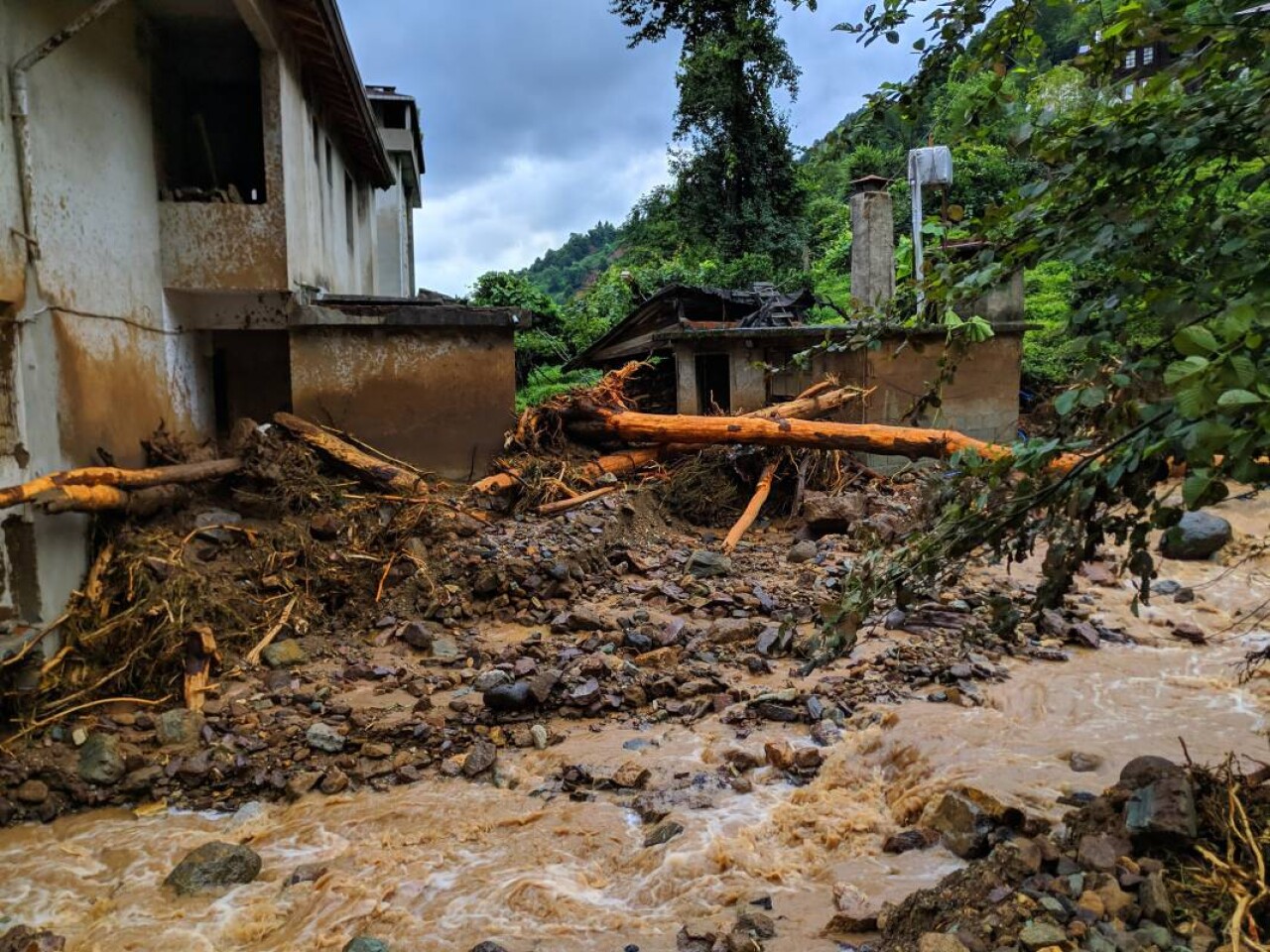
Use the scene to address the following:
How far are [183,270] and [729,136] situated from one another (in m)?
18.0

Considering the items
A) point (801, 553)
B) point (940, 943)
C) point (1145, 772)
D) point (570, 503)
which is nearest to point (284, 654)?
point (570, 503)

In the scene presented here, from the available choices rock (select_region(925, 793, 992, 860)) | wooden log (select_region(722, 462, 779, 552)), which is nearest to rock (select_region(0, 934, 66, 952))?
rock (select_region(925, 793, 992, 860))

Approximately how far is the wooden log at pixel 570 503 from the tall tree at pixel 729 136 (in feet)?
49.8

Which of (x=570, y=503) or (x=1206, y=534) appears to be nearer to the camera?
(x=570, y=503)

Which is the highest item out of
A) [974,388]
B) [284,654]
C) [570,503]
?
[974,388]

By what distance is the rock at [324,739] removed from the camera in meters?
5.31

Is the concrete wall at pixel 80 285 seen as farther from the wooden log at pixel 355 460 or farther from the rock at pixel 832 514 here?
the rock at pixel 832 514

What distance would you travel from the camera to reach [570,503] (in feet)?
31.0

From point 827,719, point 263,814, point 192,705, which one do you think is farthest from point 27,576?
point 827,719

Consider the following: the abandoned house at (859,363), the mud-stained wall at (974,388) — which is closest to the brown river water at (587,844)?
the abandoned house at (859,363)

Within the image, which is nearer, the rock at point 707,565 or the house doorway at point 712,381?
the rock at point 707,565

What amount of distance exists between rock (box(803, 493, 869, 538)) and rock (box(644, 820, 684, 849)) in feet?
20.5

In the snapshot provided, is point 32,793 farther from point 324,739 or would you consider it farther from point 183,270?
point 183,270

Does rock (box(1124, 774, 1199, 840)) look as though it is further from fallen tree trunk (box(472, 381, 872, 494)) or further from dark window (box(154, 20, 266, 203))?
dark window (box(154, 20, 266, 203))
